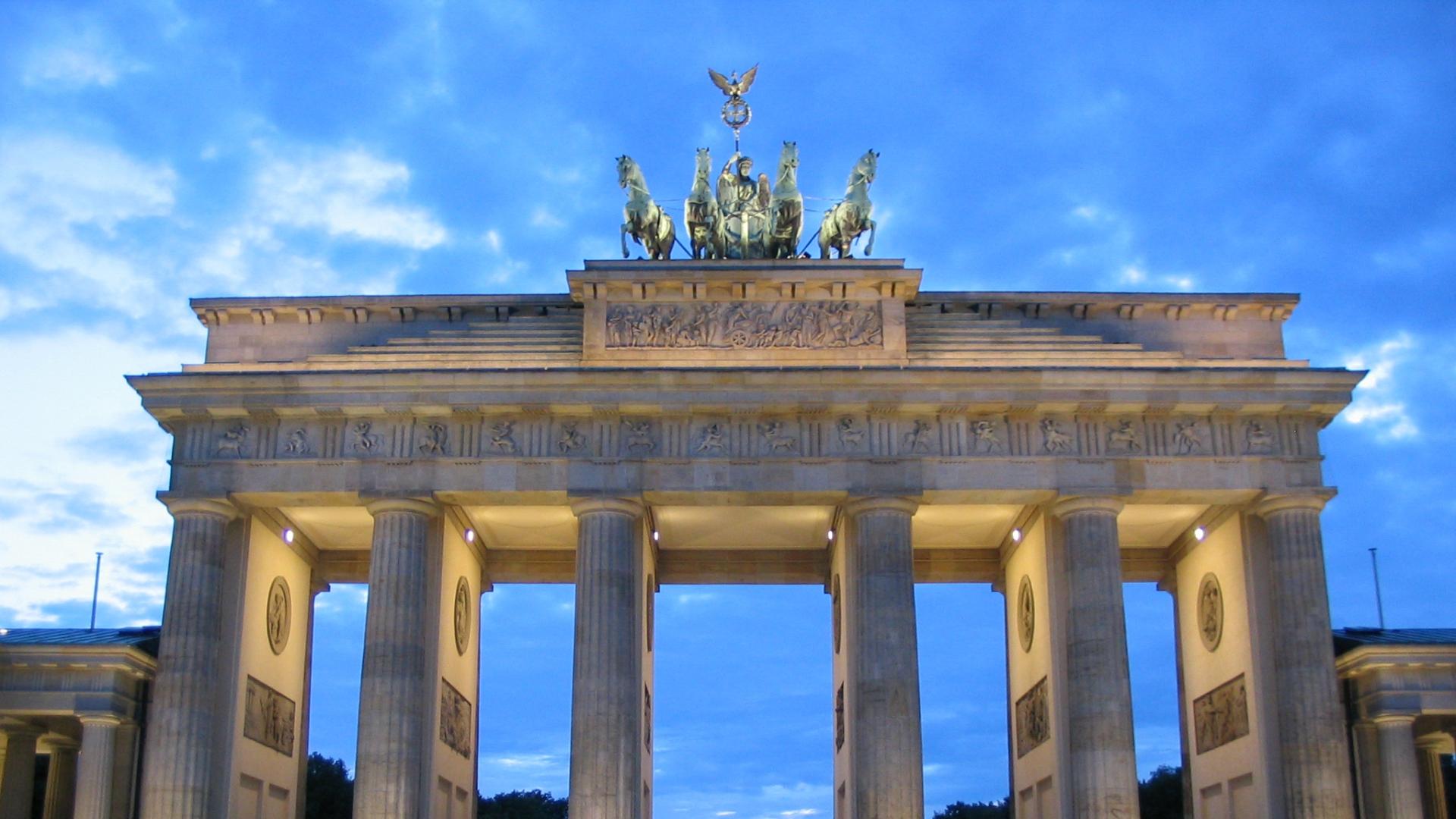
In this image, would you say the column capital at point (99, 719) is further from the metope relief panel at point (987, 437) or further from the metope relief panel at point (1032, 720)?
the metope relief panel at point (1032, 720)

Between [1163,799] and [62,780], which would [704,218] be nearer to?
[62,780]

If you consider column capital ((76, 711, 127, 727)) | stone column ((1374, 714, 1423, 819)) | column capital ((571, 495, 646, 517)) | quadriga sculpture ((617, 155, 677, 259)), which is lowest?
stone column ((1374, 714, 1423, 819))

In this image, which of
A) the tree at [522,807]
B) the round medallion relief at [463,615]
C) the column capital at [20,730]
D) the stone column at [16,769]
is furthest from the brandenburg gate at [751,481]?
the tree at [522,807]

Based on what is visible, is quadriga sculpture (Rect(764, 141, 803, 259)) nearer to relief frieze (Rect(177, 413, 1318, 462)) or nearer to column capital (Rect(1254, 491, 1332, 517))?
relief frieze (Rect(177, 413, 1318, 462))

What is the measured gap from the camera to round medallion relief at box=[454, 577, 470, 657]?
135ft

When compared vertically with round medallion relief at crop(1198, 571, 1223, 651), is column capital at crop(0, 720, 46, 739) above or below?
below

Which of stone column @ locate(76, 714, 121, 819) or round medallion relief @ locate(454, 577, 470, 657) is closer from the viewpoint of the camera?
stone column @ locate(76, 714, 121, 819)

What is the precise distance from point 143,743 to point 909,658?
62.6ft

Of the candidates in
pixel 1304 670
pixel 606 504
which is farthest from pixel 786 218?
pixel 1304 670

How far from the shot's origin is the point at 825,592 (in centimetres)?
4684

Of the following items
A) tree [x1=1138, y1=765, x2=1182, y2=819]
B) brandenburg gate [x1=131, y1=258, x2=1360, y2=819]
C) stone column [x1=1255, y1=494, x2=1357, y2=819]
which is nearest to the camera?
stone column [x1=1255, y1=494, x2=1357, y2=819]

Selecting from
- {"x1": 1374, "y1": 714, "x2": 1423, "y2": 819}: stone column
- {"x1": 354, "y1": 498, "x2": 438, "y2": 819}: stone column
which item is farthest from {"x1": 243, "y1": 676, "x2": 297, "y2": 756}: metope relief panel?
{"x1": 1374, "y1": 714, "x2": 1423, "y2": 819}: stone column

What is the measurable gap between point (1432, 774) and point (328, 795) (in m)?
53.8

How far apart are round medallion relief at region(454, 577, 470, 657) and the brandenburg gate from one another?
1.07 m
